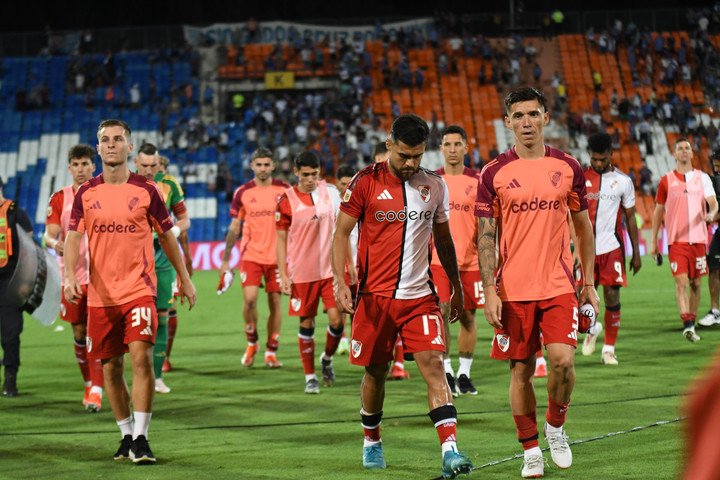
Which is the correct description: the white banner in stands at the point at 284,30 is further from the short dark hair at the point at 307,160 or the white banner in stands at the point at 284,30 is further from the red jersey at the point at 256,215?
the short dark hair at the point at 307,160

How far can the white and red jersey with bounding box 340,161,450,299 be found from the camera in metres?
6.75

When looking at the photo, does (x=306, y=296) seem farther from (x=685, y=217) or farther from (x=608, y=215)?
(x=685, y=217)

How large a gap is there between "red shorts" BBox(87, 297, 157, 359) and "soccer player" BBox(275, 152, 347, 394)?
365cm

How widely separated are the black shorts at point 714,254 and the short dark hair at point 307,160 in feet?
22.7

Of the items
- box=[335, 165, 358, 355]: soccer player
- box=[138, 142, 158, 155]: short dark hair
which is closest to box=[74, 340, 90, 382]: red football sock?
box=[138, 142, 158, 155]: short dark hair

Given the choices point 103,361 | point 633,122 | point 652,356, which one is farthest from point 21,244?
point 633,122

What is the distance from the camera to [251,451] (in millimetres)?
7887

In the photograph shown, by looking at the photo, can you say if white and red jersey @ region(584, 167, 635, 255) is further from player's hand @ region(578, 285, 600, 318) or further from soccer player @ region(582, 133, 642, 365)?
player's hand @ region(578, 285, 600, 318)

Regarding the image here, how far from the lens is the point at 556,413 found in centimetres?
653

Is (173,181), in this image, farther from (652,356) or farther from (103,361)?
(652,356)

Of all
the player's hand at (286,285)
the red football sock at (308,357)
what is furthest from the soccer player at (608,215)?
the player's hand at (286,285)

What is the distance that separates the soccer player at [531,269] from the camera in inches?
254

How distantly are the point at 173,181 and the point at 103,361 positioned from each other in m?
3.53

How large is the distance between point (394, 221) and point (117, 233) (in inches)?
81.2
